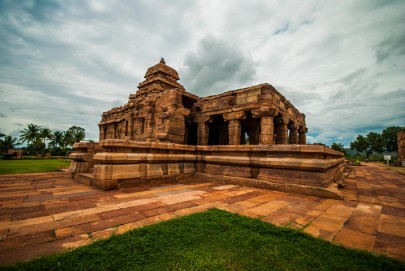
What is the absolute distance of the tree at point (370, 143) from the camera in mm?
59481

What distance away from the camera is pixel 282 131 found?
34.4ft

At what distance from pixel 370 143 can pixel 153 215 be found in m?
82.3

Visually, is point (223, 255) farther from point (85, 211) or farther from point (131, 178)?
point (131, 178)

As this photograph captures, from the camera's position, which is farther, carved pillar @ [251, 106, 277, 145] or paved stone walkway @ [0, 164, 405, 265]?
carved pillar @ [251, 106, 277, 145]

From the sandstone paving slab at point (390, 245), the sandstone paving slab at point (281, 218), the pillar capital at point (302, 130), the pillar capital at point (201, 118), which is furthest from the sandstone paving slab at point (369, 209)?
the pillar capital at point (302, 130)

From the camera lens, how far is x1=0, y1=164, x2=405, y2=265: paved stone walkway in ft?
5.93

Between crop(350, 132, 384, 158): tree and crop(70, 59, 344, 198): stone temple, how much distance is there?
7114cm

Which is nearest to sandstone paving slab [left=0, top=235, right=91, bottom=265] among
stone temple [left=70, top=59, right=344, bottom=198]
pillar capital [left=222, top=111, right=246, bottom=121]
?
stone temple [left=70, top=59, right=344, bottom=198]

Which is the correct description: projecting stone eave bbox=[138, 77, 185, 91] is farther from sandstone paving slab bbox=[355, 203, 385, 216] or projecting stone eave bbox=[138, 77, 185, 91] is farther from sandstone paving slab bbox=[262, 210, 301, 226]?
sandstone paving slab bbox=[355, 203, 385, 216]

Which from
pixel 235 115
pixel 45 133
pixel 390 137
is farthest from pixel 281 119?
pixel 390 137

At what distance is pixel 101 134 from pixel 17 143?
44022 mm

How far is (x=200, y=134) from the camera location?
10734mm

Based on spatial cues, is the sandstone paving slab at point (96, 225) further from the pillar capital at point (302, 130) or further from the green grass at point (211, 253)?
the pillar capital at point (302, 130)

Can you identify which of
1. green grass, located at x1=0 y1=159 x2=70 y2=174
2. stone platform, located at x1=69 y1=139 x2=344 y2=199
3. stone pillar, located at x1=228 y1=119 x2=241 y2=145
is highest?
stone pillar, located at x1=228 y1=119 x2=241 y2=145
